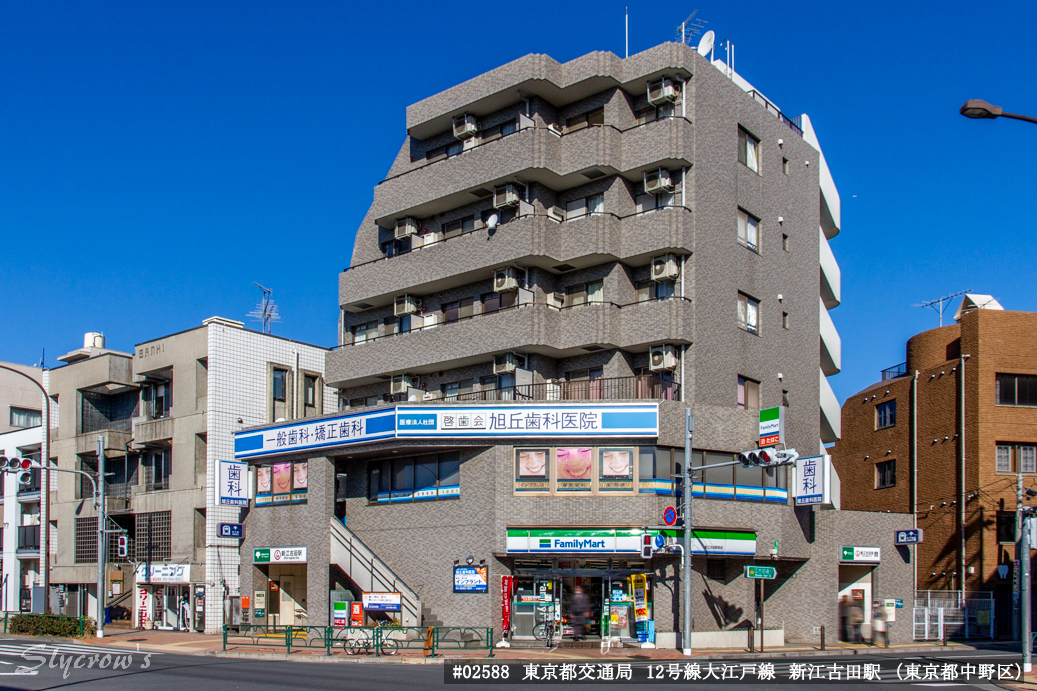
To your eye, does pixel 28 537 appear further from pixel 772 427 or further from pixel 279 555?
pixel 772 427

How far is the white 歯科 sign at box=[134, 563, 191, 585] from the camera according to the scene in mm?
42688

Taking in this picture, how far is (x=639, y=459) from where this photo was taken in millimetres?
33438

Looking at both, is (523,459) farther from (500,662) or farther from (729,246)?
(729,246)

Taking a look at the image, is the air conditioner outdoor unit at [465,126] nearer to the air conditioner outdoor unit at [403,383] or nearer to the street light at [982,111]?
the air conditioner outdoor unit at [403,383]

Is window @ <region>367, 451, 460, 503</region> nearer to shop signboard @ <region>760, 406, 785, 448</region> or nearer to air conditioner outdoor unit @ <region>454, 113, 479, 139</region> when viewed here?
shop signboard @ <region>760, 406, 785, 448</region>

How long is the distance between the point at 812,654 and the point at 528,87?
2266 cm

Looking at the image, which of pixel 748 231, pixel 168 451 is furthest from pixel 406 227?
pixel 168 451

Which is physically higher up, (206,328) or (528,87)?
(528,87)

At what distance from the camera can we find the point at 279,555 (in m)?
38.4

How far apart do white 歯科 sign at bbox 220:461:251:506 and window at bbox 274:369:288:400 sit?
6.25 m

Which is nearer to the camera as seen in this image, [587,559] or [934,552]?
[587,559]

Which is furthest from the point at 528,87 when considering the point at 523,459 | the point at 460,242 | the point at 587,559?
the point at 587,559

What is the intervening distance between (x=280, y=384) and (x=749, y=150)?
74.2 ft

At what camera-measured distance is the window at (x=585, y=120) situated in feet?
131
